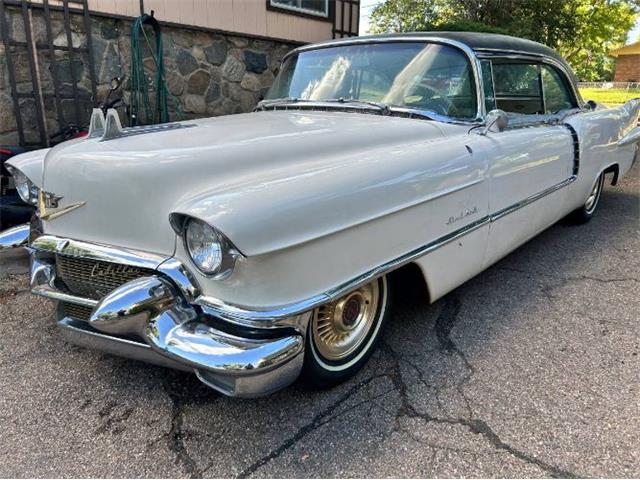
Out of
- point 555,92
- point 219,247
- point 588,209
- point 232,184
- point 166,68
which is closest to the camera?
point 219,247

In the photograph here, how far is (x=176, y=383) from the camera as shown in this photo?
7.67 ft

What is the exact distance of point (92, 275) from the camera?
6.95 feet

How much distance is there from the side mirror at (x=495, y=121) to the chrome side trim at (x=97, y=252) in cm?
191

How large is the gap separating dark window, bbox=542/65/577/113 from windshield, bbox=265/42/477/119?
1.24 meters

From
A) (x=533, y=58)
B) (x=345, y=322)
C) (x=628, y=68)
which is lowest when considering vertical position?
(x=345, y=322)

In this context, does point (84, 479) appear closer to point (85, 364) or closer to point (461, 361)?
point (85, 364)


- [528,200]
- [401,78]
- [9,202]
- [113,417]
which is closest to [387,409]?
[113,417]

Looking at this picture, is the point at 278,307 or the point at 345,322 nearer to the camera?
the point at 278,307

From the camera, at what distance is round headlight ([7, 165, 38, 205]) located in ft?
8.23

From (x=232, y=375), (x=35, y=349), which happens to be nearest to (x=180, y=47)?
(x=35, y=349)

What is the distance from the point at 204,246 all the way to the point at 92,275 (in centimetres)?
63

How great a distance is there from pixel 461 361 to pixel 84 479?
5.56 ft

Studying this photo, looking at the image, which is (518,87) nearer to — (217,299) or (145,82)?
(217,299)

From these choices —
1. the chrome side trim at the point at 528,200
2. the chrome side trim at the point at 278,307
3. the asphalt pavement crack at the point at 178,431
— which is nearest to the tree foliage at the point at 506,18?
the chrome side trim at the point at 528,200
